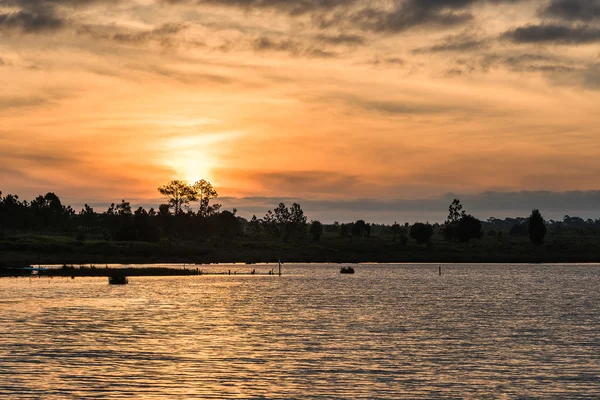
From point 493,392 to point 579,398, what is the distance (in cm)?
394

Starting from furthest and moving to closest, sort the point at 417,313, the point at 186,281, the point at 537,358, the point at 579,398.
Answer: the point at 186,281 → the point at 417,313 → the point at 537,358 → the point at 579,398

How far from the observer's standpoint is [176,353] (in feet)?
166

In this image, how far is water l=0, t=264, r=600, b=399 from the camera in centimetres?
3891

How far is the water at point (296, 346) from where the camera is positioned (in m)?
38.9

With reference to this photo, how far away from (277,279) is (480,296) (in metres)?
52.7

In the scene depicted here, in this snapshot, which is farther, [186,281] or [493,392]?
[186,281]

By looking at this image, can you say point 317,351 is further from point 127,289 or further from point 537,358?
Result: point 127,289

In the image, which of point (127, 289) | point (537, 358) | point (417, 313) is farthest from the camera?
point (127, 289)

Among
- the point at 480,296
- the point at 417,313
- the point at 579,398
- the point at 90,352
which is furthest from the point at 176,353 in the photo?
the point at 480,296

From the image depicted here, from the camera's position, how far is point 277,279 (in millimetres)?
155125

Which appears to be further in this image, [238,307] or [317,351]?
[238,307]

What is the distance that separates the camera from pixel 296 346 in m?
54.7

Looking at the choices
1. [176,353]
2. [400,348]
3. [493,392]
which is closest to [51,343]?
[176,353]

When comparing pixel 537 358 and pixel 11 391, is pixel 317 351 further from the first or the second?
pixel 11 391
